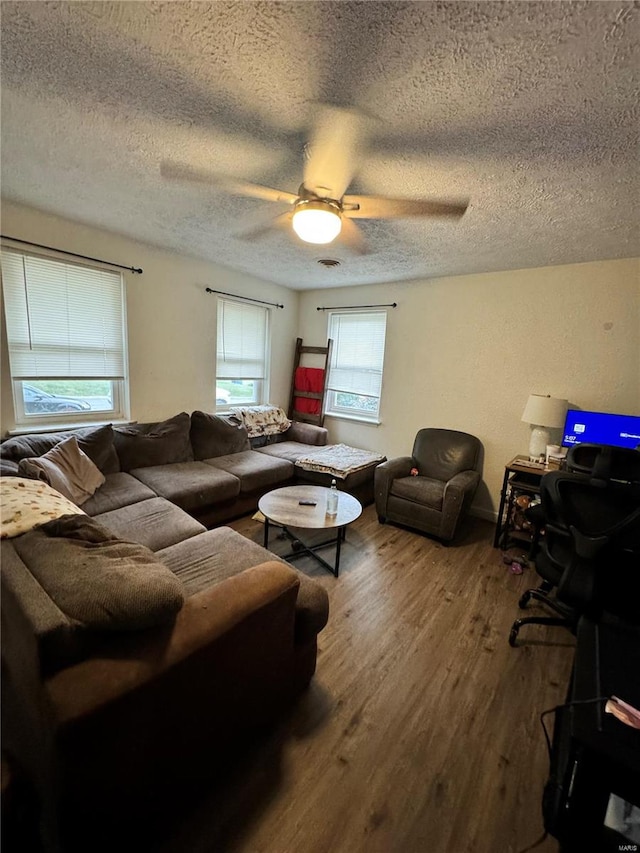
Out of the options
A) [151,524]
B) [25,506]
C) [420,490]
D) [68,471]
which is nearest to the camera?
[25,506]

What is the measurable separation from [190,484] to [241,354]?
2061 millimetres

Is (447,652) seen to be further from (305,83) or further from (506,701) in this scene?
(305,83)

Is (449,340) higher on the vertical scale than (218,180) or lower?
lower

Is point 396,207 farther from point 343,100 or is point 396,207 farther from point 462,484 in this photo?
point 462,484

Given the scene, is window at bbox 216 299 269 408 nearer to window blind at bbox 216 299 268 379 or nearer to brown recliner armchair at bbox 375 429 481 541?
window blind at bbox 216 299 268 379

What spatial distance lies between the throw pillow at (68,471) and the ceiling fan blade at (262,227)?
6.77ft

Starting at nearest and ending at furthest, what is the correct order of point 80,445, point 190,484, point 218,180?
1. point 218,180
2. point 80,445
3. point 190,484

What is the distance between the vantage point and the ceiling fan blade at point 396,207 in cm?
160

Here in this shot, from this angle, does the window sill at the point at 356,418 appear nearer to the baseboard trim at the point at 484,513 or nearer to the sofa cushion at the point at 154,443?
the baseboard trim at the point at 484,513

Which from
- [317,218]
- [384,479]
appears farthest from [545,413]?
[317,218]

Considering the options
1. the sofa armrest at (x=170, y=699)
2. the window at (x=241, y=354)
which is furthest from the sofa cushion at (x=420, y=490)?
the window at (x=241, y=354)

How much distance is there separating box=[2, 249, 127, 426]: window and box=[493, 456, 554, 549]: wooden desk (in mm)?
3596

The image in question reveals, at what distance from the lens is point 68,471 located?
7.86 ft

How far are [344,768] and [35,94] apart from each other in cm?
288
